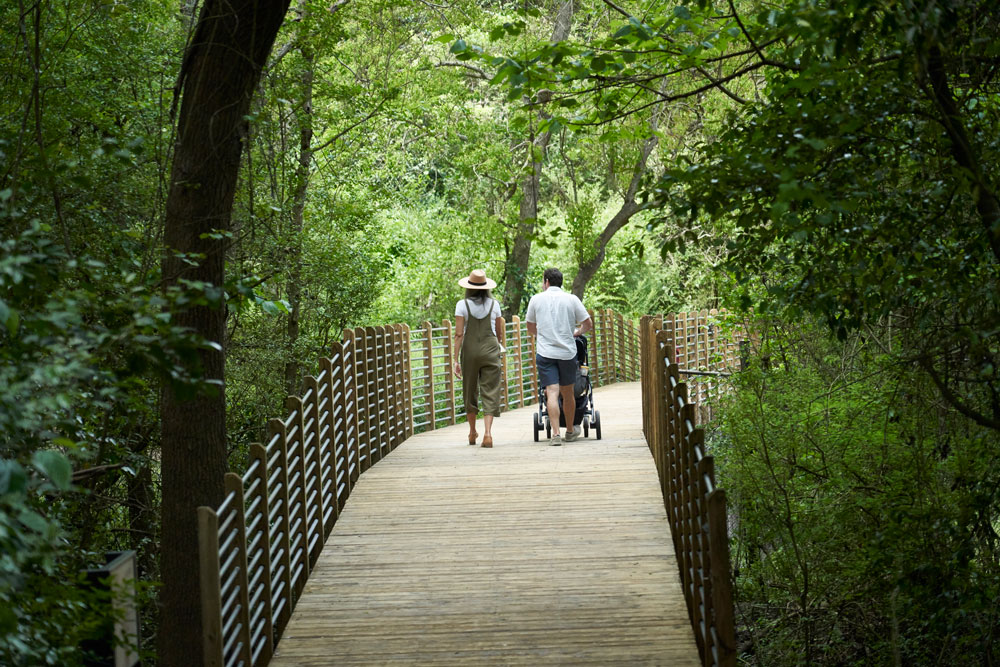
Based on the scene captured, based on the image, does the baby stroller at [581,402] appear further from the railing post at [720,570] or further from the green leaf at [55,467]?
the green leaf at [55,467]

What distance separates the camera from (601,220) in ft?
91.0

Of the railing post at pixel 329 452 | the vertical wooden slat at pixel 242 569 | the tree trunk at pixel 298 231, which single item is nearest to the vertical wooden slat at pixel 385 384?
the tree trunk at pixel 298 231

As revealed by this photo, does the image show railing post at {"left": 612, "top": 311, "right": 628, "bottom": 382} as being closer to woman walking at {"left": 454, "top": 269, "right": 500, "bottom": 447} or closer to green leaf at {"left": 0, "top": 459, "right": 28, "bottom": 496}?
woman walking at {"left": 454, "top": 269, "right": 500, "bottom": 447}

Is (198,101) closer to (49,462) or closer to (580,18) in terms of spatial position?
(49,462)

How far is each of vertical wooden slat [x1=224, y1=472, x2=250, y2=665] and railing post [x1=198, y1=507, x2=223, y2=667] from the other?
421mm

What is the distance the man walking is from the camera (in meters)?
10.5

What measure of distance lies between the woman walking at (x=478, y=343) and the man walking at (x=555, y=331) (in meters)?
0.42

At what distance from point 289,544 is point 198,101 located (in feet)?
8.95

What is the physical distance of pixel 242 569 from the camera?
5.66 metres

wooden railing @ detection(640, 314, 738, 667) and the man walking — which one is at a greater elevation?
the man walking

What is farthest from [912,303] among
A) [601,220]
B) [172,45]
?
[601,220]

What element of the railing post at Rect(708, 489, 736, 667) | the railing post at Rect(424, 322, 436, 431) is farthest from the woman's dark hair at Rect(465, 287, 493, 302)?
the railing post at Rect(708, 489, 736, 667)

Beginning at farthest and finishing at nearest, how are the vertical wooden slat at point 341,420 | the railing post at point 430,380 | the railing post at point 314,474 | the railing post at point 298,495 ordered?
the railing post at point 430,380
the vertical wooden slat at point 341,420
the railing post at point 314,474
the railing post at point 298,495

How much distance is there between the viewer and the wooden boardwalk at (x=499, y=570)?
6.04 metres
